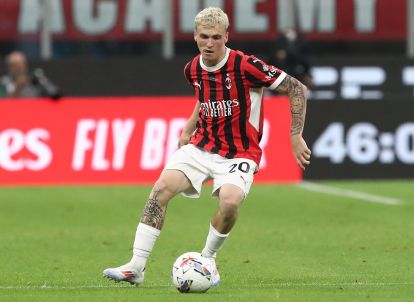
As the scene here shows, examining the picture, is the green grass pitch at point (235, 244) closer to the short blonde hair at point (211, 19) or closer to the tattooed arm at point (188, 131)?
the tattooed arm at point (188, 131)

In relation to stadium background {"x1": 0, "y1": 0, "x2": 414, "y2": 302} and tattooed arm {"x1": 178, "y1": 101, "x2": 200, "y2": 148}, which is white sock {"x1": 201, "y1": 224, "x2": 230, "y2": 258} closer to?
stadium background {"x1": 0, "y1": 0, "x2": 414, "y2": 302}

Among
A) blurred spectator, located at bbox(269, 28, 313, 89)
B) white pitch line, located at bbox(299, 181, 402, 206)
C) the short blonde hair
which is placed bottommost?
white pitch line, located at bbox(299, 181, 402, 206)

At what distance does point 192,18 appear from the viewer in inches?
955

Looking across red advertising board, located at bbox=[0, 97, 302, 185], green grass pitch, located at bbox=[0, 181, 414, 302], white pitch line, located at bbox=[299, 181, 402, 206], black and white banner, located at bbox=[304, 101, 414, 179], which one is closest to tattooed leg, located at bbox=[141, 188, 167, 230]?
green grass pitch, located at bbox=[0, 181, 414, 302]

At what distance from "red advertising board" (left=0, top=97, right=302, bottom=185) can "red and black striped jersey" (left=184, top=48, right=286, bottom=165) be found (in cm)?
937

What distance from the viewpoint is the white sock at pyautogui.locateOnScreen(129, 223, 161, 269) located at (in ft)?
31.5

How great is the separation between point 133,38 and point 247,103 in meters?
14.6

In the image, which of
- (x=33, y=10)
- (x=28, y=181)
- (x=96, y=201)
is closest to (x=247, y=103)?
(x=96, y=201)

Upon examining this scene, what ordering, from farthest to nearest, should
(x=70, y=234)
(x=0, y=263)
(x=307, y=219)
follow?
1. (x=307, y=219)
2. (x=70, y=234)
3. (x=0, y=263)

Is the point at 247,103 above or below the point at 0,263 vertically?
above

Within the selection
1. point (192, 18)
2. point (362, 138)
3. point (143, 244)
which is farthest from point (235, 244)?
point (192, 18)

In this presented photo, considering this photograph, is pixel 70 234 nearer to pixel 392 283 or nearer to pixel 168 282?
pixel 168 282

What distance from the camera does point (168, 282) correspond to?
33.6 feet

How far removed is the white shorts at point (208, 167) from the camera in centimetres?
995
